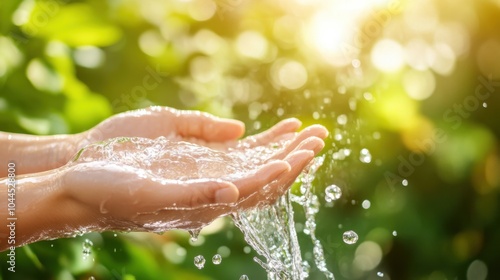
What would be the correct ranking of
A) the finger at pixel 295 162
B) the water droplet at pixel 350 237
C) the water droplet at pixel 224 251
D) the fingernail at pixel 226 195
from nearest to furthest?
the fingernail at pixel 226 195 < the finger at pixel 295 162 < the water droplet at pixel 350 237 < the water droplet at pixel 224 251

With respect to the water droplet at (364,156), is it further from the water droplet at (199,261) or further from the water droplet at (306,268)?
the water droplet at (199,261)

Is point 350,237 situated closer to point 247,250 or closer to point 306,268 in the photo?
point 306,268

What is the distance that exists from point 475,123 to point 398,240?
354mm

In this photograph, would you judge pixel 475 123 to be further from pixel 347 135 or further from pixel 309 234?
pixel 309 234

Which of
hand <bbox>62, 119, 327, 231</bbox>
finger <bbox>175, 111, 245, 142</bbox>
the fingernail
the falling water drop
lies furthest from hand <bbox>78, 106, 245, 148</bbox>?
the fingernail

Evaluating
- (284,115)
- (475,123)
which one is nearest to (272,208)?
(284,115)

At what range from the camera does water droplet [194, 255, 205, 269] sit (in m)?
1.89

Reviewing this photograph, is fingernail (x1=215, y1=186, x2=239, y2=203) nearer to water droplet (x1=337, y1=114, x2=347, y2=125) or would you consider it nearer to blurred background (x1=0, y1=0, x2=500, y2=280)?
blurred background (x1=0, y1=0, x2=500, y2=280)

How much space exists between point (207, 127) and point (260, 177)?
457 mm

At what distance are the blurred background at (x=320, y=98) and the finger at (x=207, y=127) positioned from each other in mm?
330

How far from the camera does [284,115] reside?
212cm

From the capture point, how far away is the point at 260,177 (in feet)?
4.26

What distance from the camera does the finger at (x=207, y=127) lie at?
1.74 meters

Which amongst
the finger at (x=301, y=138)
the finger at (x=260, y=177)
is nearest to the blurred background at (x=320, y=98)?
the finger at (x=301, y=138)
